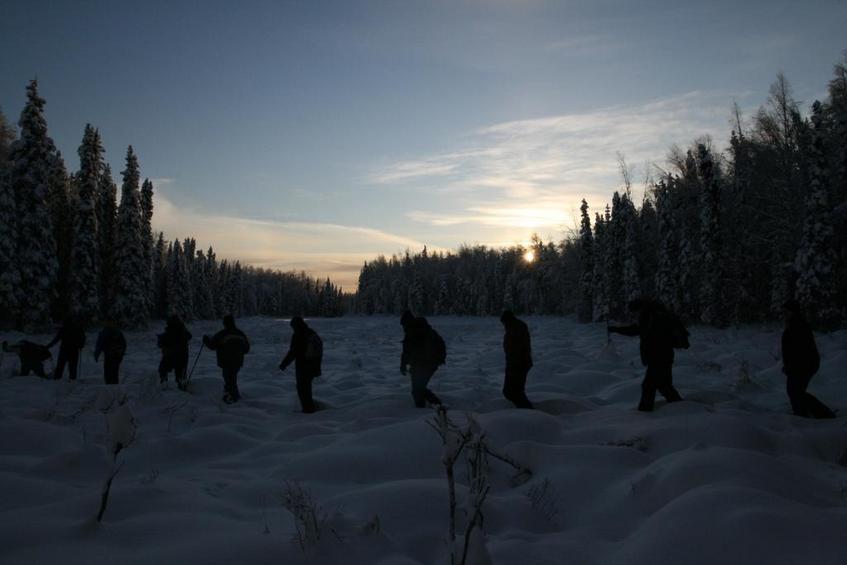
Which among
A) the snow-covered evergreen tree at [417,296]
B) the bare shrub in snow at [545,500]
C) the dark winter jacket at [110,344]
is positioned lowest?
the bare shrub in snow at [545,500]

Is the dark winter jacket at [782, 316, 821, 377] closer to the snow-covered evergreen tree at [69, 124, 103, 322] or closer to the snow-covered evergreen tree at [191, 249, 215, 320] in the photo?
the snow-covered evergreen tree at [69, 124, 103, 322]

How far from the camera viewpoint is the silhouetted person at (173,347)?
11406 mm

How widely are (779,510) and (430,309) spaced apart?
4217 inches

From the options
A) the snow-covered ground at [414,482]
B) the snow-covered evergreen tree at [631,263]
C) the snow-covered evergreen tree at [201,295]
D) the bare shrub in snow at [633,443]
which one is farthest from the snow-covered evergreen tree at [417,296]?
the bare shrub in snow at [633,443]

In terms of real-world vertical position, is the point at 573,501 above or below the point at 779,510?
below

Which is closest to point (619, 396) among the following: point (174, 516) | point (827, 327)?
point (174, 516)

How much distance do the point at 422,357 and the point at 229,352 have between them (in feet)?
13.7

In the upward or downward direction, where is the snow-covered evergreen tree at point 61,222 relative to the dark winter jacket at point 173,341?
upward

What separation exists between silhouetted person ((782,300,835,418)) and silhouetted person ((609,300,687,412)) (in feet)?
5.45

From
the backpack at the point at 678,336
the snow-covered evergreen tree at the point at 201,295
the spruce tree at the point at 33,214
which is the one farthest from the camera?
the snow-covered evergreen tree at the point at 201,295

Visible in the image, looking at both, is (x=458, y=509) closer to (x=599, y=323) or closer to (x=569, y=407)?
(x=569, y=407)

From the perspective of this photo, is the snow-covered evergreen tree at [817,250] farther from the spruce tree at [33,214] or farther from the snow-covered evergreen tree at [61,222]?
the snow-covered evergreen tree at [61,222]

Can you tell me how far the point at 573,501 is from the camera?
4879 millimetres

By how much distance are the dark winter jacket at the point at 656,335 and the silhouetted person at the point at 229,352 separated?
773 centimetres
